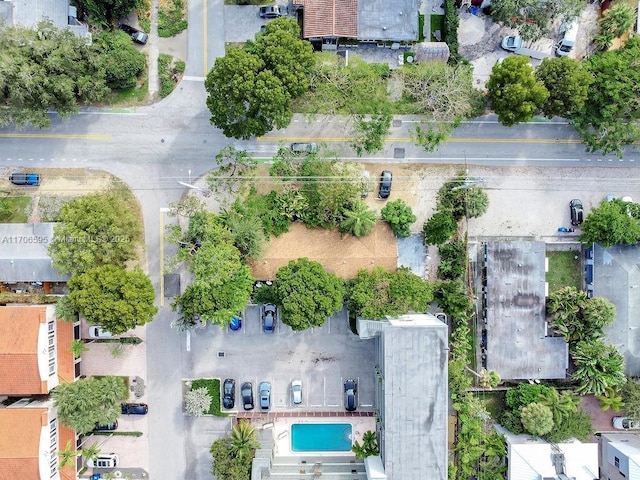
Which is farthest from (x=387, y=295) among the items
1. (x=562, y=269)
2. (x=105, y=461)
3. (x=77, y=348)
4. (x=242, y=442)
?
(x=105, y=461)

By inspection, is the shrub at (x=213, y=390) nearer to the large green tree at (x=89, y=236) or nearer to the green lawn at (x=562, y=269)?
the large green tree at (x=89, y=236)

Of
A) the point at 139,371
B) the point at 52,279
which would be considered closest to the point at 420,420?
the point at 139,371

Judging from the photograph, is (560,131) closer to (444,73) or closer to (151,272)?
(444,73)

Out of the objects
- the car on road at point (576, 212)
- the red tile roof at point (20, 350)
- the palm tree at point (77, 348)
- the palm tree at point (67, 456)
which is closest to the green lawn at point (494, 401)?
the car on road at point (576, 212)

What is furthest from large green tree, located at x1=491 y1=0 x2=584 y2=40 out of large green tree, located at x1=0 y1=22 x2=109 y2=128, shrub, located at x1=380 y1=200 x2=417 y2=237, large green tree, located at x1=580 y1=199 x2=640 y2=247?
large green tree, located at x1=0 y1=22 x2=109 y2=128

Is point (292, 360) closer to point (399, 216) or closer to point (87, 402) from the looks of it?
point (399, 216)

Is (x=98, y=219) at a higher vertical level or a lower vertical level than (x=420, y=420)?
higher
